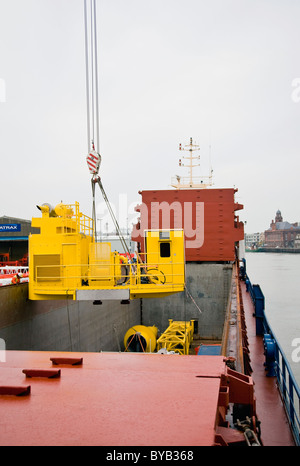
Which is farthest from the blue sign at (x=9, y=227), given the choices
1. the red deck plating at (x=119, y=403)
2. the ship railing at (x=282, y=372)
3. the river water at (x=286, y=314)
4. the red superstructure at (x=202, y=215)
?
the red deck plating at (x=119, y=403)

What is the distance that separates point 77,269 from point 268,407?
22.8ft

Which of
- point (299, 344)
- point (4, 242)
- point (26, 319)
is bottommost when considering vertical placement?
point (299, 344)

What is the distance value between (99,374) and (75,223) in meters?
8.05

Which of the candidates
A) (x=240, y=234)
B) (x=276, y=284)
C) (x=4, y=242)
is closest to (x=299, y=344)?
(x=240, y=234)

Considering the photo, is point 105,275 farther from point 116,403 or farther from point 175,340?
point 116,403

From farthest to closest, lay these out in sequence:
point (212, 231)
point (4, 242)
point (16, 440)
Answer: point (4, 242)
point (212, 231)
point (16, 440)

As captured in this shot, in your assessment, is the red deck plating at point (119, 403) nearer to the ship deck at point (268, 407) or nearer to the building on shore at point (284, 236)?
the ship deck at point (268, 407)

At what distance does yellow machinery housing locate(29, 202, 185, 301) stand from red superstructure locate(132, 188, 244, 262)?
10.1 metres

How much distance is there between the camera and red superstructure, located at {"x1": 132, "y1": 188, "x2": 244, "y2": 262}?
22016mm

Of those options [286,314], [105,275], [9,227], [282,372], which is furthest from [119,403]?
[286,314]

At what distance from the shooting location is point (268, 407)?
5672 millimetres

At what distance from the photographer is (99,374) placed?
13.3 ft

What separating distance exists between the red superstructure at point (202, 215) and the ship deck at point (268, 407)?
42.9 feet
